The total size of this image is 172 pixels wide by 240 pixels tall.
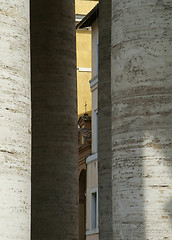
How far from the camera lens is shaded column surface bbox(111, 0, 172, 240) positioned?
14.1 metres

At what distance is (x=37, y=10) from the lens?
2462cm

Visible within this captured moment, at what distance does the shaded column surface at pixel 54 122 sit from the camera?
885 inches

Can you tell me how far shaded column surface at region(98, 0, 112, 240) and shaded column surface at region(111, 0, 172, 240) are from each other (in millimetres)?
6088

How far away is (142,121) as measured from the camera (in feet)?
47.8

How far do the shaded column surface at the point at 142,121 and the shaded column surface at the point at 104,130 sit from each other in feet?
20.0

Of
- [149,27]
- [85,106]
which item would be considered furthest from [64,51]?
[85,106]

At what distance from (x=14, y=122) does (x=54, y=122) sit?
10690 mm

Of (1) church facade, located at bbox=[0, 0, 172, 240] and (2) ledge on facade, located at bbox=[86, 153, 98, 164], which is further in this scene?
(2) ledge on facade, located at bbox=[86, 153, 98, 164]

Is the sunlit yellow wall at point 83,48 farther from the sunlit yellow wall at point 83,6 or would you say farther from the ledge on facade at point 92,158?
the ledge on facade at point 92,158

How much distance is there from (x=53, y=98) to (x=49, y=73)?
0.88 m

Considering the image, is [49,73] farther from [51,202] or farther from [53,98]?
[51,202]

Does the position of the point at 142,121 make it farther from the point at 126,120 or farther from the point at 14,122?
the point at 14,122

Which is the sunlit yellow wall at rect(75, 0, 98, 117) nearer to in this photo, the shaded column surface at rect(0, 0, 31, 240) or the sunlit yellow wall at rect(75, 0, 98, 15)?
the sunlit yellow wall at rect(75, 0, 98, 15)

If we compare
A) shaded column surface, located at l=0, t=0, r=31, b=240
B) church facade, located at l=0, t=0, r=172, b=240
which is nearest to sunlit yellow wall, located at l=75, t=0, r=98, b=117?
church facade, located at l=0, t=0, r=172, b=240
